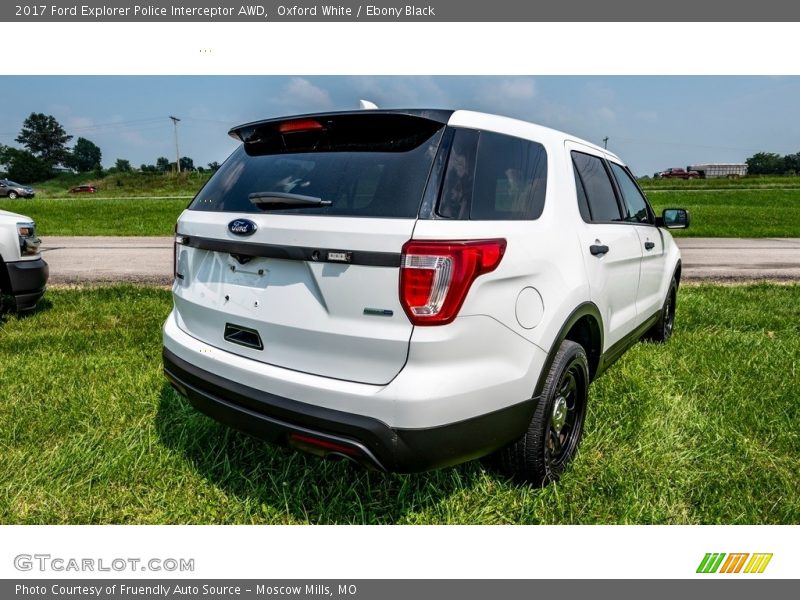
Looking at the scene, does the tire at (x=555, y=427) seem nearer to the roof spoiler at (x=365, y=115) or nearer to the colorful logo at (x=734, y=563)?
the colorful logo at (x=734, y=563)

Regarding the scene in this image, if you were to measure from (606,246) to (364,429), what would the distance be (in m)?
1.91

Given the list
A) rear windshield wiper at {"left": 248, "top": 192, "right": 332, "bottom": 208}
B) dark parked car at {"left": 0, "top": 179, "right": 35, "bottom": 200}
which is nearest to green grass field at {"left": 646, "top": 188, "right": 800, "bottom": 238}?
rear windshield wiper at {"left": 248, "top": 192, "right": 332, "bottom": 208}

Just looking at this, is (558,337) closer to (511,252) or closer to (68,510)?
(511,252)

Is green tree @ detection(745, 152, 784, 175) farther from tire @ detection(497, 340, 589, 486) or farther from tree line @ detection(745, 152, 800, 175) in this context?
tire @ detection(497, 340, 589, 486)

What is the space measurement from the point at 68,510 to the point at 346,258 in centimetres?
194

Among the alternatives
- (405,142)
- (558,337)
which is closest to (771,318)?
(558,337)

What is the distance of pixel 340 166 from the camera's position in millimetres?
2221

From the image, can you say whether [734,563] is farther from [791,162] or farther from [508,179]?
[791,162]

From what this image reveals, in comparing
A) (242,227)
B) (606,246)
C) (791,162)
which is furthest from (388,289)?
(791,162)

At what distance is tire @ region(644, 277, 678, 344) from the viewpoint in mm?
4879

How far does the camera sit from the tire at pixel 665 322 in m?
4.88

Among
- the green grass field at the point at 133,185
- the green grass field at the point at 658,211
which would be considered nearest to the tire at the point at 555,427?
the green grass field at the point at 658,211

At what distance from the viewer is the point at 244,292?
7.51ft

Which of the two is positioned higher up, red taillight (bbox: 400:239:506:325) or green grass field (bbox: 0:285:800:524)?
red taillight (bbox: 400:239:506:325)
